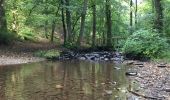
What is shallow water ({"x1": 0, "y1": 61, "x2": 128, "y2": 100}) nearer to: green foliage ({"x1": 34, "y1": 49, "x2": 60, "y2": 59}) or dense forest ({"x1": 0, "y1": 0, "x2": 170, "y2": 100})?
dense forest ({"x1": 0, "y1": 0, "x2": 170, "y2": 100})

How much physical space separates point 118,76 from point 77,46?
45.9 feet

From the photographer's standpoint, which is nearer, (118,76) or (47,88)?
(47,88)

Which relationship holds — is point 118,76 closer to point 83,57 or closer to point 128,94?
point 128,94

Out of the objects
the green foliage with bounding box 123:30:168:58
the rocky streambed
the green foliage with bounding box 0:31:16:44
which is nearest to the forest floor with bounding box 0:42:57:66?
the green foliage with bounding box 0:31:16:44

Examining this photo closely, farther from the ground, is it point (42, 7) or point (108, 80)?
point (42, 7)

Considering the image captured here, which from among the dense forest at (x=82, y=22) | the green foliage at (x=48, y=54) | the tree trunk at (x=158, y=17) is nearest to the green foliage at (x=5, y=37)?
the dense forest at (x=82, y=22)

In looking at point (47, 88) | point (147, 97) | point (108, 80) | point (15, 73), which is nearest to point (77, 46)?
point (15, 73)

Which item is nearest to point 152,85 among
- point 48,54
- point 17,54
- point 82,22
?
point 48,54

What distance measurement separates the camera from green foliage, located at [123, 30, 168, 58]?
68.0 feet

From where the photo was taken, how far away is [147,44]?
21469 mm

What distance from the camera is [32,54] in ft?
80.6

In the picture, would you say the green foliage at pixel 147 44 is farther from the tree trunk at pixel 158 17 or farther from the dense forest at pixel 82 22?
the tree trunk at pixel 158 17

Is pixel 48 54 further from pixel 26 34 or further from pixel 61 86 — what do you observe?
pixel 61 86

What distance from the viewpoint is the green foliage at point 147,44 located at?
816 inches
